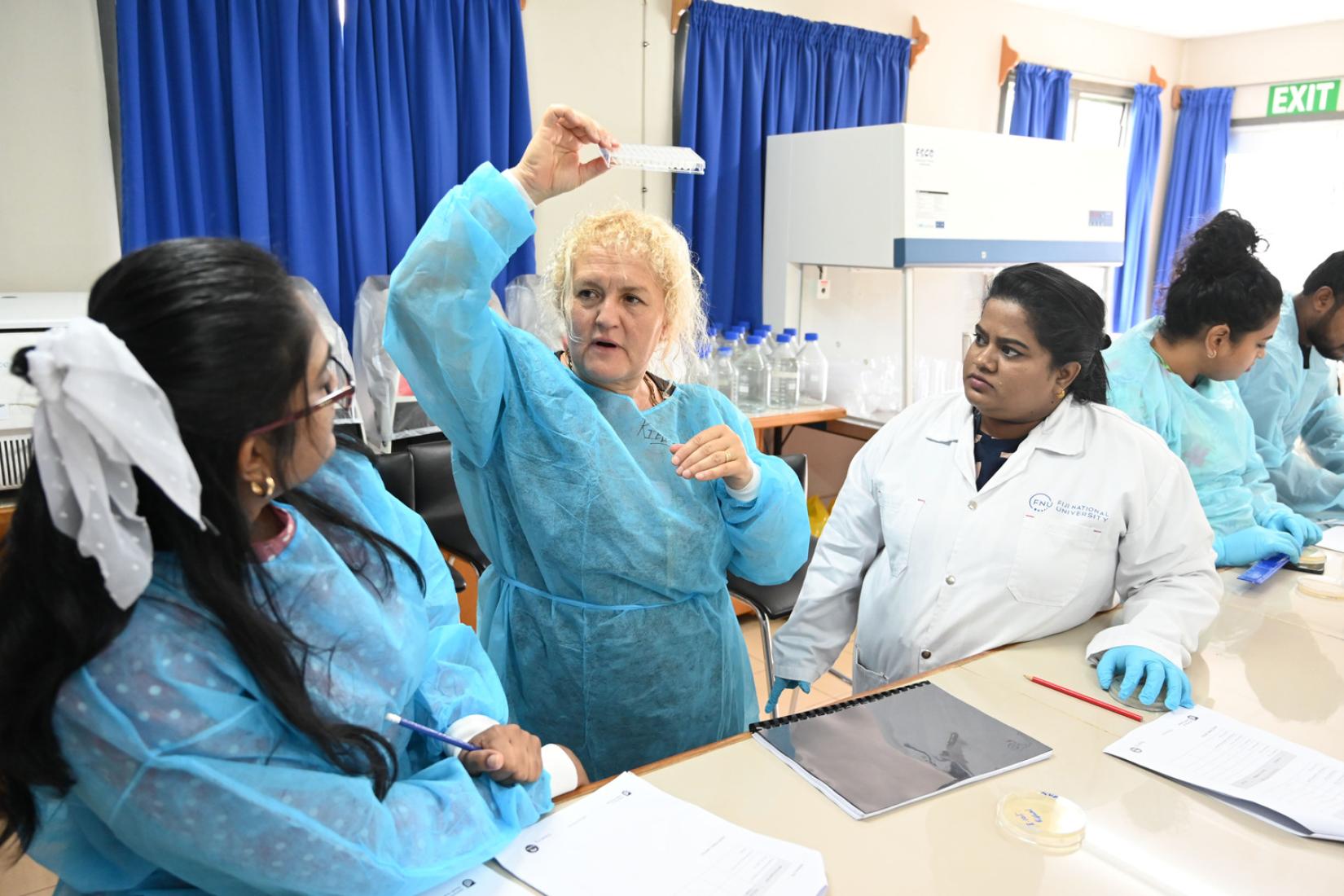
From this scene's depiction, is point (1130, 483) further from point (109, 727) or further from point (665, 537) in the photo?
point (109, 727)

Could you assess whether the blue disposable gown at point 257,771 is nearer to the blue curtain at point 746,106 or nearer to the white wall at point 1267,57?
the blue curtain at point 746,106

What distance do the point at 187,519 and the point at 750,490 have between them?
0.82m

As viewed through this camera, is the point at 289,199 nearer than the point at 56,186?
No

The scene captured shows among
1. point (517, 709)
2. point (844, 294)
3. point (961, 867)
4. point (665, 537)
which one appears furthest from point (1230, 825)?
point (844, 294)

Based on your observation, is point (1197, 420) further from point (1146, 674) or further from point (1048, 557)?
point (1146, 674)

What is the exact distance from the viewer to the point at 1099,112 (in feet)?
17.5

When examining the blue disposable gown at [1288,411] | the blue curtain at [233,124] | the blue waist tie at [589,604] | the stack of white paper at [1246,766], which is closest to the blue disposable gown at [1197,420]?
the blue disposable gown at [1288,411]

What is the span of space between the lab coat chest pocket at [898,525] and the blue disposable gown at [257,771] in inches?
32.3

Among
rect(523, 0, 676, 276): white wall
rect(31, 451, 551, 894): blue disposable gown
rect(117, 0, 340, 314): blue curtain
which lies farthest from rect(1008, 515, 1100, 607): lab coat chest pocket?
rect(523, 0, 676, 276): white wall

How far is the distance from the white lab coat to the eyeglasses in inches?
39.2

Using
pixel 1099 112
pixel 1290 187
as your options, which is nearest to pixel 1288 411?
pixel 1099 112

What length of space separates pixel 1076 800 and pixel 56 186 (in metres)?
2.78

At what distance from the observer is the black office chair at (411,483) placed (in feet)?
8.08

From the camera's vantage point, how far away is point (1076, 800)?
1.08m
